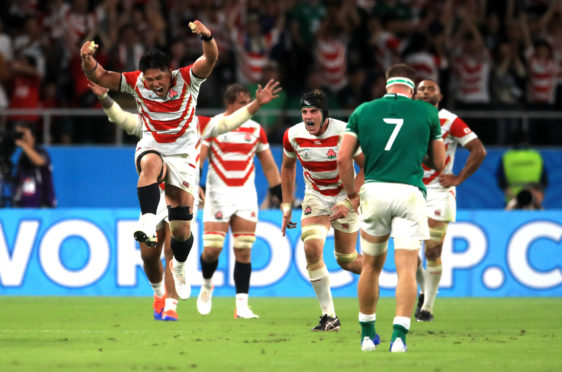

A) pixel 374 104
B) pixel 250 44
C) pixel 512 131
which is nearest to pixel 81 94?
pixel 250 44

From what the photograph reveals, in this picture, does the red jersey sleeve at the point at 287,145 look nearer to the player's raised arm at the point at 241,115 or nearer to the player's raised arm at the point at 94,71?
the player's raised arm at the point at 241,115

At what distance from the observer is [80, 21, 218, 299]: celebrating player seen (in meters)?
9.60

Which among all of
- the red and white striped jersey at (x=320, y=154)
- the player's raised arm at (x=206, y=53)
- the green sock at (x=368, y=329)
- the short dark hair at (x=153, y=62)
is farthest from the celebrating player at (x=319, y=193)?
the green sock at (x=368, y=329)

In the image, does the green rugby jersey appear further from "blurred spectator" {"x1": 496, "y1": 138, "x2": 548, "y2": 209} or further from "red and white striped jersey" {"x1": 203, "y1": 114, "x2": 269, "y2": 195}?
"blurred spectator" {"x1": 496, "y1": 138, "x2": 548, "y2": 209}

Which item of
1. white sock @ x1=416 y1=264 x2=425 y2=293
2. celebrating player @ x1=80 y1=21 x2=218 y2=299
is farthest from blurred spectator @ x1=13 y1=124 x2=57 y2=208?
white sock @ x1=416 y1=264 x2=425 y2=293

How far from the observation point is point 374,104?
7.93 metres

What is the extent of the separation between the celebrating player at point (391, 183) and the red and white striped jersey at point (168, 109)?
2.48 metres

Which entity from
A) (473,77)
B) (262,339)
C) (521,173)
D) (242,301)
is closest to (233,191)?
(242,301)

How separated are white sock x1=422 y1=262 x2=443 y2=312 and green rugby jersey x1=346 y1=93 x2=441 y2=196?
3619mm

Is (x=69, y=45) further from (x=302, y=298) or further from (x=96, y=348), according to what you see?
(x=96, y=348)

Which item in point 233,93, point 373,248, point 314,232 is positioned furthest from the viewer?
point 233,93

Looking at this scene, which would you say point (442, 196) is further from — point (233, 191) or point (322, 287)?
point (233, 191)

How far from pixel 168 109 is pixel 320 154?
5.00ft

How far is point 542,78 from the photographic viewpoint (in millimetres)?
18750
